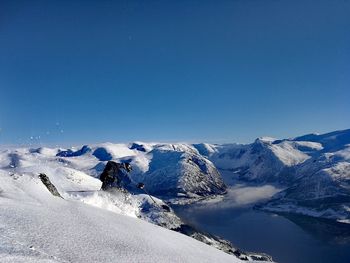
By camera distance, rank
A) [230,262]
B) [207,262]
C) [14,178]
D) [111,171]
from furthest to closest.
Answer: [111,171] < [14,178] < [230,262] < [207,262]

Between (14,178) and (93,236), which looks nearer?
(93,236)

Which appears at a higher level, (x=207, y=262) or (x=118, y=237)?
(x=118, y=237)

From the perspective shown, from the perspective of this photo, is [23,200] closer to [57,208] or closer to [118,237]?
[57,208]

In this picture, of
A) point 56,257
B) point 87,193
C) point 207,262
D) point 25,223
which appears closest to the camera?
point 56,257

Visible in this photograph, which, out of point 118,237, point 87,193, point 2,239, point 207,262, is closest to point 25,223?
point 2,239

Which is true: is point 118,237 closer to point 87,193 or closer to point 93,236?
point 93,236

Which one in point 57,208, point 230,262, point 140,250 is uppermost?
point 57,208
